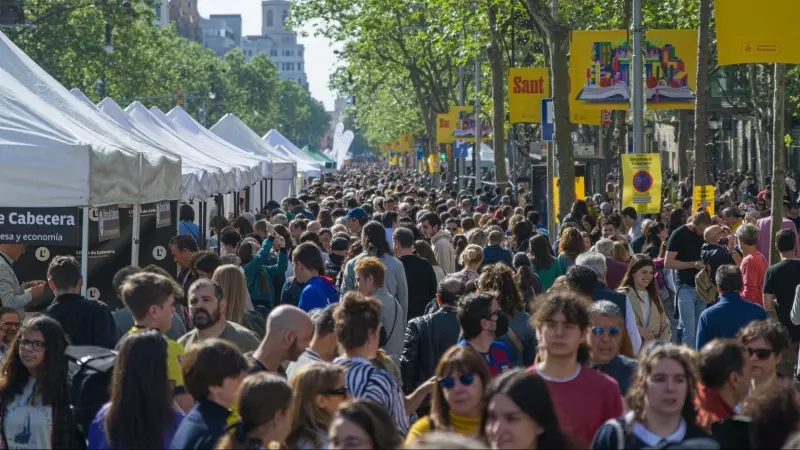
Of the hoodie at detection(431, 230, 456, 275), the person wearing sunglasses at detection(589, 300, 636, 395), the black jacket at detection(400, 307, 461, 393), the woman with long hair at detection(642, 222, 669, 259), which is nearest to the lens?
the person wearing sunglasses at detection(589, 300, 636, 395)

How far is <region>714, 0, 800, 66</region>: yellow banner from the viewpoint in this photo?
15.3 m

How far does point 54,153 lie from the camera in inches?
417

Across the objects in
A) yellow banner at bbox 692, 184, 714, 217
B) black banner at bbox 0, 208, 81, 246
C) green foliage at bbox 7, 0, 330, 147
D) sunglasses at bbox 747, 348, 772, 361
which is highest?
green foliage at bbox 7, 0, 330, 147

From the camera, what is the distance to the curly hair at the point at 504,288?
31.5ft

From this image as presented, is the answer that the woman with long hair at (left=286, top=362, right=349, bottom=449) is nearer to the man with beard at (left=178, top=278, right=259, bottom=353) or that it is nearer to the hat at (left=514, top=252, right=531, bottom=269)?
the man with beard at (left=178, top=278, right=259, bottom=353)

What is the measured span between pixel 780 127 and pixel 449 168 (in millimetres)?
44302

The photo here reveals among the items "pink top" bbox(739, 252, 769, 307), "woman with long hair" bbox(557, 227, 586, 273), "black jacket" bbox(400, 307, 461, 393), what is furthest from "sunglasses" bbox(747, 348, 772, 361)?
"pink top" bbox(739, 252, 769, 307)

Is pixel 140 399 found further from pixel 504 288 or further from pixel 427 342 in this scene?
pixel 504 288

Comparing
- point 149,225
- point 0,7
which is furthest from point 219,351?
point 0,7

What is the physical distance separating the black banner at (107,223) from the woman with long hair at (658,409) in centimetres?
712

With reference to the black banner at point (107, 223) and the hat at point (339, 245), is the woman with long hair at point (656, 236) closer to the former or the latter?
the hat at point (339, 245)

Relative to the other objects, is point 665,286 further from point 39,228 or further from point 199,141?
point 199,141

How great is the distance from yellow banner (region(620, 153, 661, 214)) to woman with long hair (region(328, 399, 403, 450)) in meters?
16.2

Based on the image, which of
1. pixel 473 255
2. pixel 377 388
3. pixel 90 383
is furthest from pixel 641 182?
pixel 90 383
